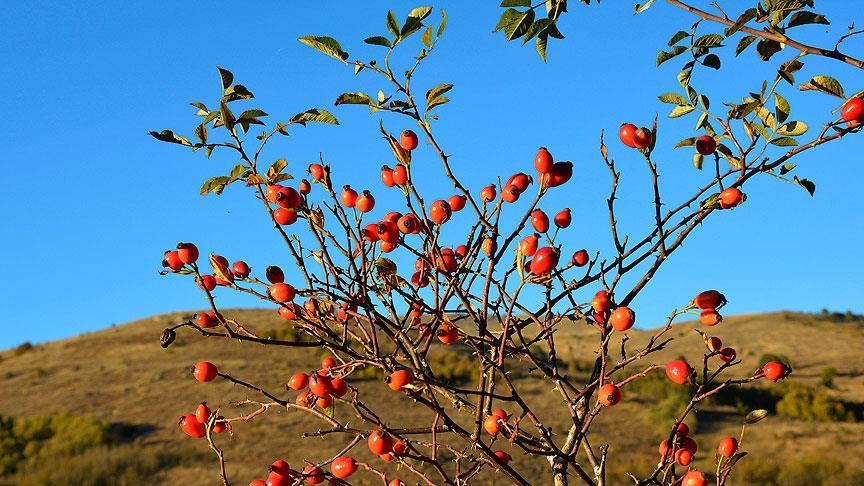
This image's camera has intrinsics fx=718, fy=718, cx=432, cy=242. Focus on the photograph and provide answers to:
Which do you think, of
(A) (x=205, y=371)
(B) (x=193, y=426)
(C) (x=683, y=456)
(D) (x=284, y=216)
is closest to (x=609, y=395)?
(C) (x=683, y=456)

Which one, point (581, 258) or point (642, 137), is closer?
point (642, 137)

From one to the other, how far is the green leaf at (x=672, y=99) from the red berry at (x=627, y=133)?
631 mm

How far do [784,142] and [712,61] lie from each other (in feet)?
1.52

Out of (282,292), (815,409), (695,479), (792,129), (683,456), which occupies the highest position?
(815,409)

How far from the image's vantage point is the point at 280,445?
13883mm

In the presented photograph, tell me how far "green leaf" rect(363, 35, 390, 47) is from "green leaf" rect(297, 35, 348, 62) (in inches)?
4.1

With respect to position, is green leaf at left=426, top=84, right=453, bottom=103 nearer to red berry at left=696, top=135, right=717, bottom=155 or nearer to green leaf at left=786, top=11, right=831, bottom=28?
red berry at left=696, top=135, right=717, bottom=155

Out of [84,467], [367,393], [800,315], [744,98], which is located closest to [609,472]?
[367,393]

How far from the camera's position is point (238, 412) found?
53.4ft

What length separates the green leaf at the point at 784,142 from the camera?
2.61m

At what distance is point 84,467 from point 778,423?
15364mm

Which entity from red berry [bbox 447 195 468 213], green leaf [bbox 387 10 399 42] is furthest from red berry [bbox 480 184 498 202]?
green leaf [bbox 387 10 399 42]

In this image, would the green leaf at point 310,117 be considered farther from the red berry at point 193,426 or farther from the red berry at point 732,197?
the red berry at point 732,197

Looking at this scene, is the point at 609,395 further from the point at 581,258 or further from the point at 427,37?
the point at 427,37
